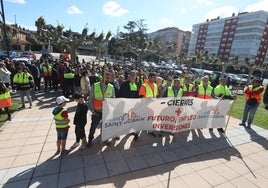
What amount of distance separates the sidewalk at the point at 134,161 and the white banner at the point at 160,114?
51 centimetres

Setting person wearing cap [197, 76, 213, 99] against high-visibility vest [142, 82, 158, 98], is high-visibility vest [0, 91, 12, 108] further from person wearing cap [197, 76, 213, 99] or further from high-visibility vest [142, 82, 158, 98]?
person wearing cap [197, 76, 213, 99]

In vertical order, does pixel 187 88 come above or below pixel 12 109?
above

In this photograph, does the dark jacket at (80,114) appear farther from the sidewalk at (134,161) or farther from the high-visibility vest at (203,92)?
the high-visibility vest at (203,92)

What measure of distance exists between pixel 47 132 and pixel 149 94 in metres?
3.28

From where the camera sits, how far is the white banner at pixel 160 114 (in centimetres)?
470

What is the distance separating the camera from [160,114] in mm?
5434

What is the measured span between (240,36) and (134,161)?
7893 cm

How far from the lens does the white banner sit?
470 centimetres

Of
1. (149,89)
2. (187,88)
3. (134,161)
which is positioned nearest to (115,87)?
(149,89)

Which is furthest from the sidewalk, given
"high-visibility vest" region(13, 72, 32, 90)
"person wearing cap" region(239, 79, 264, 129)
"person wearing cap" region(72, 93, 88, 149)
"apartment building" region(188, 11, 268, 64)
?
"apartment building" region(188, 11, 268, 64)

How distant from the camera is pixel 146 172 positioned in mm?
4105

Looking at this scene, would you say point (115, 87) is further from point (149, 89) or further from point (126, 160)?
point (126, 160)

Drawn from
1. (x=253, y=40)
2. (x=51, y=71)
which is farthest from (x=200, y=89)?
(x=253, y=40)

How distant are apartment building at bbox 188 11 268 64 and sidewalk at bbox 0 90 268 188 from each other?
6719 cm
